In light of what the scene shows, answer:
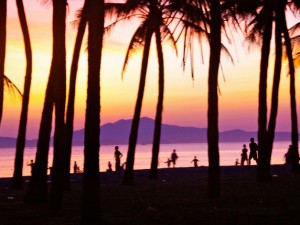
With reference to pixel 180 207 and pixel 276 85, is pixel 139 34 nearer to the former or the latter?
pixel 276 85

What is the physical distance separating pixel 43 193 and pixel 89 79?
696 cm

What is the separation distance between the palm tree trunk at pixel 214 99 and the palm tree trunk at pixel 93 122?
19.7ft

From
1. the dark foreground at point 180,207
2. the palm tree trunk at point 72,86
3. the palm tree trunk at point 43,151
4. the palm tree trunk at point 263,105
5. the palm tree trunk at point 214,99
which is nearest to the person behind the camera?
the dark foreground at point 180,207

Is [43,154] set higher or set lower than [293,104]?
lower

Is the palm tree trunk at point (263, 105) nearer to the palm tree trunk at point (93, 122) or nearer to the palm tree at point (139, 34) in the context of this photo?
the palm tree at point (139, 34)

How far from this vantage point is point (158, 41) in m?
32.9

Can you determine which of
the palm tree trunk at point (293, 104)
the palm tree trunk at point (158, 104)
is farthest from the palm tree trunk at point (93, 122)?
the palm tree trunk at point (158, 104)

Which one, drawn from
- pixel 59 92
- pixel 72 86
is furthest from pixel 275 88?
pixel 59 92

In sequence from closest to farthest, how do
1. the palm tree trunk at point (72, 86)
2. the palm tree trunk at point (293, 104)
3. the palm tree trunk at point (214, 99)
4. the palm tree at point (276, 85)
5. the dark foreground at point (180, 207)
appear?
the dark foreground at point (180, 207)
the palm tree trunk at point (214, 99)
the palm tree trunk at point (72, 86)
the palm tree at point (276, 85)
the palm tree trunk at point (293, 104)

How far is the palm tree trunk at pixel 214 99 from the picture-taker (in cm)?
1895

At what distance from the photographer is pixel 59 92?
17.3 meters

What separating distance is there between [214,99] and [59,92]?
4.62m

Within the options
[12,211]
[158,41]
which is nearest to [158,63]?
[158,41]

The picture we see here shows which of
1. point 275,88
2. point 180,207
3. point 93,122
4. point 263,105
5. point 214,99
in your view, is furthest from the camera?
point 275,88
